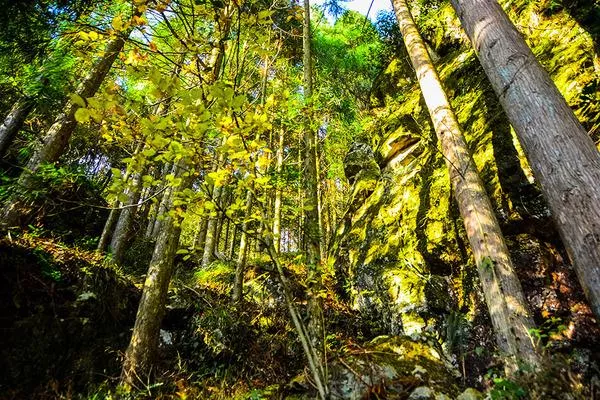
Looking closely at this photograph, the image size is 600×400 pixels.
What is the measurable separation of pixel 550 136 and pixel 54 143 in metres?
6.52

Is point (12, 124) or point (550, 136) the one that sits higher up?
point (12, 124)

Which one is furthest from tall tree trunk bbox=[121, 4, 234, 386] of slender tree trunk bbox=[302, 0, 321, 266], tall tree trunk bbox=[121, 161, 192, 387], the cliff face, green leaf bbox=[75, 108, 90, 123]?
the cliff face

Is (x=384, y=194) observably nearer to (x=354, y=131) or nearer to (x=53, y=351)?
(x=354, y=131)

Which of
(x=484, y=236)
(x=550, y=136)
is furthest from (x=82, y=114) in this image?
(x=484, y=236)

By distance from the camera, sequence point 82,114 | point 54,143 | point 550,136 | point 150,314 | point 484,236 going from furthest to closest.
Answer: point 54,143
point 150,314
point 484,236
point 550,136
point 82,114

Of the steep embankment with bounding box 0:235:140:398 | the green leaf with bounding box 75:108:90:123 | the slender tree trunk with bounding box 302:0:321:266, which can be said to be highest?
the slender tree trunk with bounding box 302:0:321:266

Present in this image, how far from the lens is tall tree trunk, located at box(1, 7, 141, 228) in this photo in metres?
4.71

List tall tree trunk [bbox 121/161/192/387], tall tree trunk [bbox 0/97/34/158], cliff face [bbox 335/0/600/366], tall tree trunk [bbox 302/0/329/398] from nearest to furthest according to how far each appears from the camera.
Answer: tall tree trunk [bbox 302/0/329/398], tall tree trunk [bbox 121/161/192/387], cliff face [bbox 335/0/600/366], tall tree trunk [bbox 0/97/34/158]

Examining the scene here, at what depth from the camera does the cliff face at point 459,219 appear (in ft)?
14.6

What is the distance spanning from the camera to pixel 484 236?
3.87 metres

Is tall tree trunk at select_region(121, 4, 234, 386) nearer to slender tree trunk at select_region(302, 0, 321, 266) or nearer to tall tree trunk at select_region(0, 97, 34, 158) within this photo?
slender tree trunk at select_region(302, 0, 321, 266)

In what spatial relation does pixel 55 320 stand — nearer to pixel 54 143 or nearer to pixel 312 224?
pixel 54 143

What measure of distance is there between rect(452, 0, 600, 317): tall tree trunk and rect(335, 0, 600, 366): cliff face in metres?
1.07

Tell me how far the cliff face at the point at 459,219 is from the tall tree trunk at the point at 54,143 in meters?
5.35
